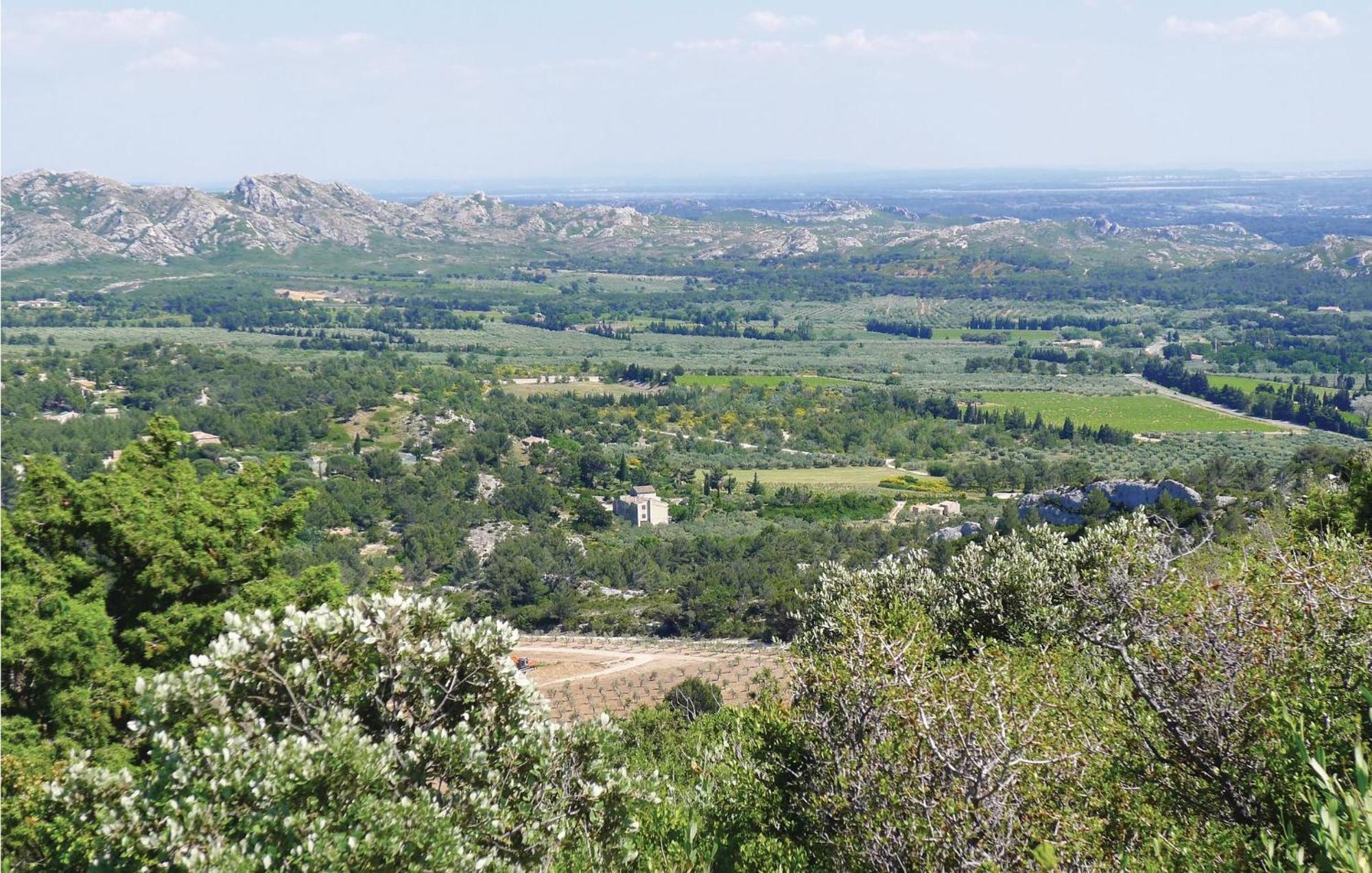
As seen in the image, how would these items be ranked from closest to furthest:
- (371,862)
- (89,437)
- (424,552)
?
1. (371,862)
2. (424,552)
3. (89,437)

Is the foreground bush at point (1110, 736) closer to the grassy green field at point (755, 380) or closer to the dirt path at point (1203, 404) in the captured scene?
the dirt path at point (1203, 404)

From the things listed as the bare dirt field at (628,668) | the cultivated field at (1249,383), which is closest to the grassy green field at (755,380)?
the cultivated field at (1249,383)

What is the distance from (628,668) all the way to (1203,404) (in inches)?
3341

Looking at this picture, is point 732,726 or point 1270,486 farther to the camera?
point 1270,486

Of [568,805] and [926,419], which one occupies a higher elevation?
[568,805]

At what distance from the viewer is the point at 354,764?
895 centimetres

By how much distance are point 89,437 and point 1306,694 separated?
8198 cm

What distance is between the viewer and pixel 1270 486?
51125 millimetres

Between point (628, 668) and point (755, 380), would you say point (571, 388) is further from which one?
point (628, 668)

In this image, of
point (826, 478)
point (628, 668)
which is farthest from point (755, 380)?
point (628, 668)

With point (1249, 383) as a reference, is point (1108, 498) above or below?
above

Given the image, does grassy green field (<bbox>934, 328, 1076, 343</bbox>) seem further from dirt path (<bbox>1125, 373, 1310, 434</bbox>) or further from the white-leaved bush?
the white-leaved bush

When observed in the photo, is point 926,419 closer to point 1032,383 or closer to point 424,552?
point 1032,383

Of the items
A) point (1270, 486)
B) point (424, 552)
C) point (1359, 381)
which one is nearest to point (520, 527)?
point (424, 552)
